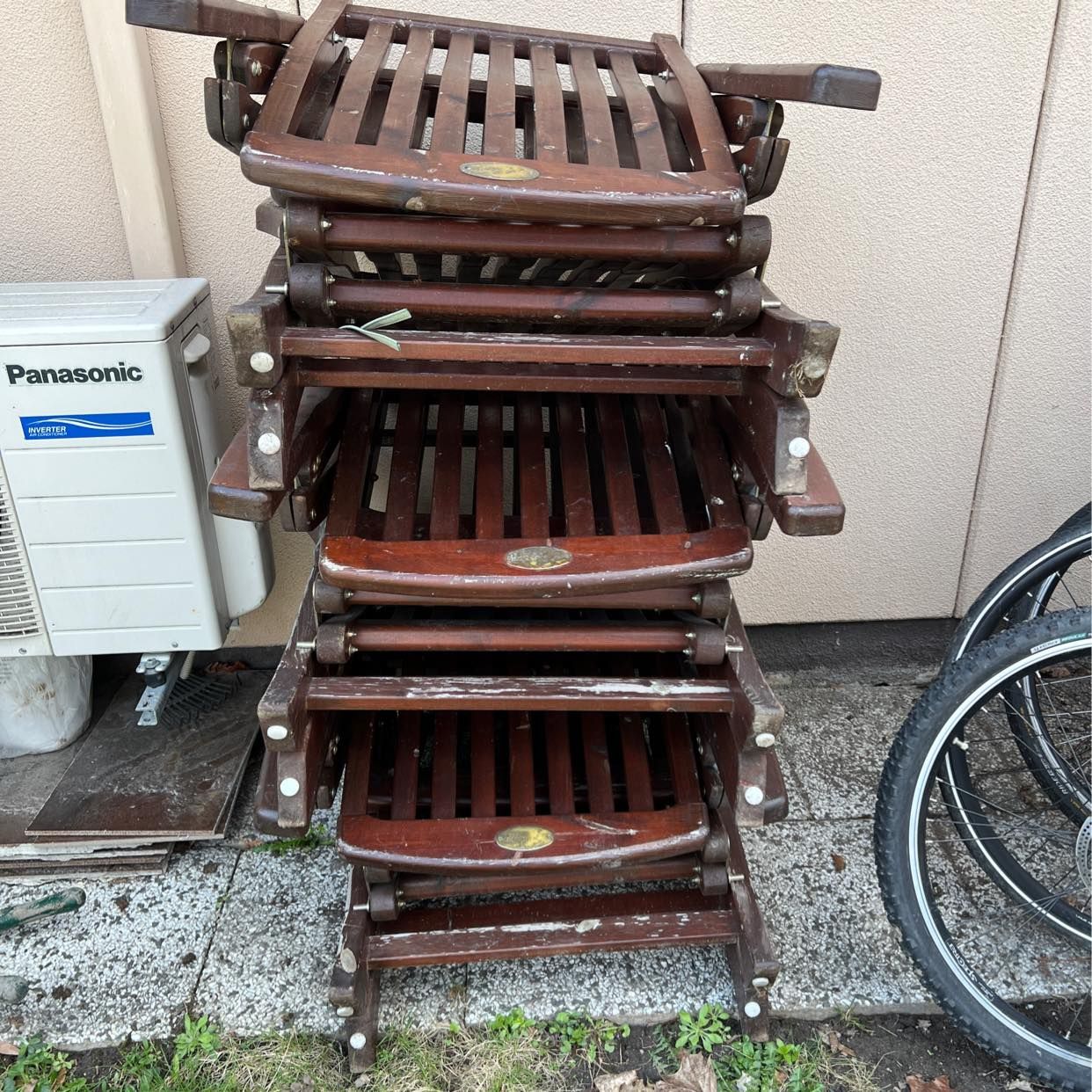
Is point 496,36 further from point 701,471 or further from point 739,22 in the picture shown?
point 701,471

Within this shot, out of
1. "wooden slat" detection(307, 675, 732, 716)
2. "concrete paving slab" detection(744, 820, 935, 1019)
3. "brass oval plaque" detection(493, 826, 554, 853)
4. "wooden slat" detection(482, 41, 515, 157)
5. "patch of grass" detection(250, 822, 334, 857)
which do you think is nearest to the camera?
"wooden slat" detection(482, 41, 515, 157)

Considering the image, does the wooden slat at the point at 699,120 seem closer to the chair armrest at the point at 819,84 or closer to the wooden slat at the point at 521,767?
the chair armrest at the point at 819,84

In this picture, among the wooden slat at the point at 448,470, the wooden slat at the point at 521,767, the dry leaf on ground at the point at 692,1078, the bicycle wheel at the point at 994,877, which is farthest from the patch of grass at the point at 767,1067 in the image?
the wooden slat at the point at 448,470

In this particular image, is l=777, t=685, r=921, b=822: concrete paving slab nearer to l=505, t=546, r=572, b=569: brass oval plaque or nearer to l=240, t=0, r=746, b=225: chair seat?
l=505, t=546, r=572, b=569: brass oval plaque

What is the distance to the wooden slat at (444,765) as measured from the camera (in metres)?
1.96

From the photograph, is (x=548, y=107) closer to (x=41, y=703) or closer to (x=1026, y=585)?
(x=1026, y=585)

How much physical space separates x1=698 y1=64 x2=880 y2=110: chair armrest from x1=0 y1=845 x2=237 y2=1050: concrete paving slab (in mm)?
2178

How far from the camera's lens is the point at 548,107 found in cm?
160

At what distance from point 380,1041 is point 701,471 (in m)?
1.41

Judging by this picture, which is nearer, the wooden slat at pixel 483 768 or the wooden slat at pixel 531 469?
the wooden slat at pixel 531 469

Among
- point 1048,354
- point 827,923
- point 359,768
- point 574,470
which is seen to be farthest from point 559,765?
point 1048,354

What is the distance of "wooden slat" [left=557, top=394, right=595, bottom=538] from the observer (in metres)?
1.72

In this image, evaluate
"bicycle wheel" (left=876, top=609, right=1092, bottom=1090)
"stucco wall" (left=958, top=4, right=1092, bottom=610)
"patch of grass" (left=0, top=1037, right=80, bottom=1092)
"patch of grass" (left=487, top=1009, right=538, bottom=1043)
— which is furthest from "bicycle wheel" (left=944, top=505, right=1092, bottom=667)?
"patch of grass" (left=0, top=1037, right=80, bottom=1092)

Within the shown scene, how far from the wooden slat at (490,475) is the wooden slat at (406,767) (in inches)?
22.0
